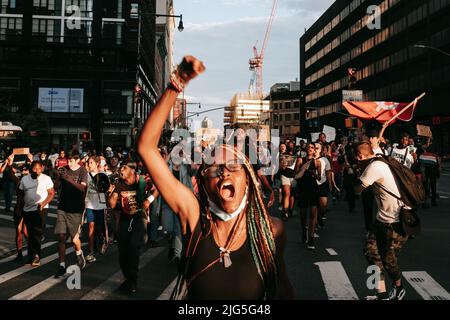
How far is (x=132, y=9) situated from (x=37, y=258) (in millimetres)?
54337

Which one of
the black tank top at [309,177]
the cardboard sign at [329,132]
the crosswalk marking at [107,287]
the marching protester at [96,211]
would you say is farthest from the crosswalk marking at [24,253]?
the cardboard sign at [329,132]

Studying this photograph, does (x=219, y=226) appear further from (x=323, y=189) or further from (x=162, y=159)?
(x=323, y=189)

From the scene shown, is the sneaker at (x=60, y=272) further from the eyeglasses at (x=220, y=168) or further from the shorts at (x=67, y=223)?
the eyeglasses at (x=220, y=168)

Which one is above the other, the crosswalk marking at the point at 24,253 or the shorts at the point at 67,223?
the shorts at the point at 67,223

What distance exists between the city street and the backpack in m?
1.25

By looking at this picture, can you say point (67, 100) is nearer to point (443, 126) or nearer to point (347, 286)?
point (443, 126)

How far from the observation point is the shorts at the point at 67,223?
23.5ft

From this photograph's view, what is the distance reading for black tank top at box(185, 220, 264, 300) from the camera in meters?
2.07

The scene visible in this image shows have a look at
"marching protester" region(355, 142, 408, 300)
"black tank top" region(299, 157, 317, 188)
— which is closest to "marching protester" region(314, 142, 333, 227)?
"black tank top" region(299, 157, 317, 188)

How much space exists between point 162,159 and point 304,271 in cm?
507

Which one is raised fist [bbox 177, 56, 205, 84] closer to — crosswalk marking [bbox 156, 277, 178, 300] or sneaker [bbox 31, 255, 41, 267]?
A: crosswalk marking [bbox 156, 277, 178, 300]

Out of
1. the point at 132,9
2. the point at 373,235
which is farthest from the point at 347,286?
the point at 132,9

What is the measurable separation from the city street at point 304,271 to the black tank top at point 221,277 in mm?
3448

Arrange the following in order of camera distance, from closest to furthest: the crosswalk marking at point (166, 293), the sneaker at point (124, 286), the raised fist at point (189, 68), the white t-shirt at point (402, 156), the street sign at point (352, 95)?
the raised fist at point (189, 68), the crosswalk marking at point (166, 293), the sneaker at point (124, 286), the white t-shirt at point (402, 156), the street sign at point (352, 95)
